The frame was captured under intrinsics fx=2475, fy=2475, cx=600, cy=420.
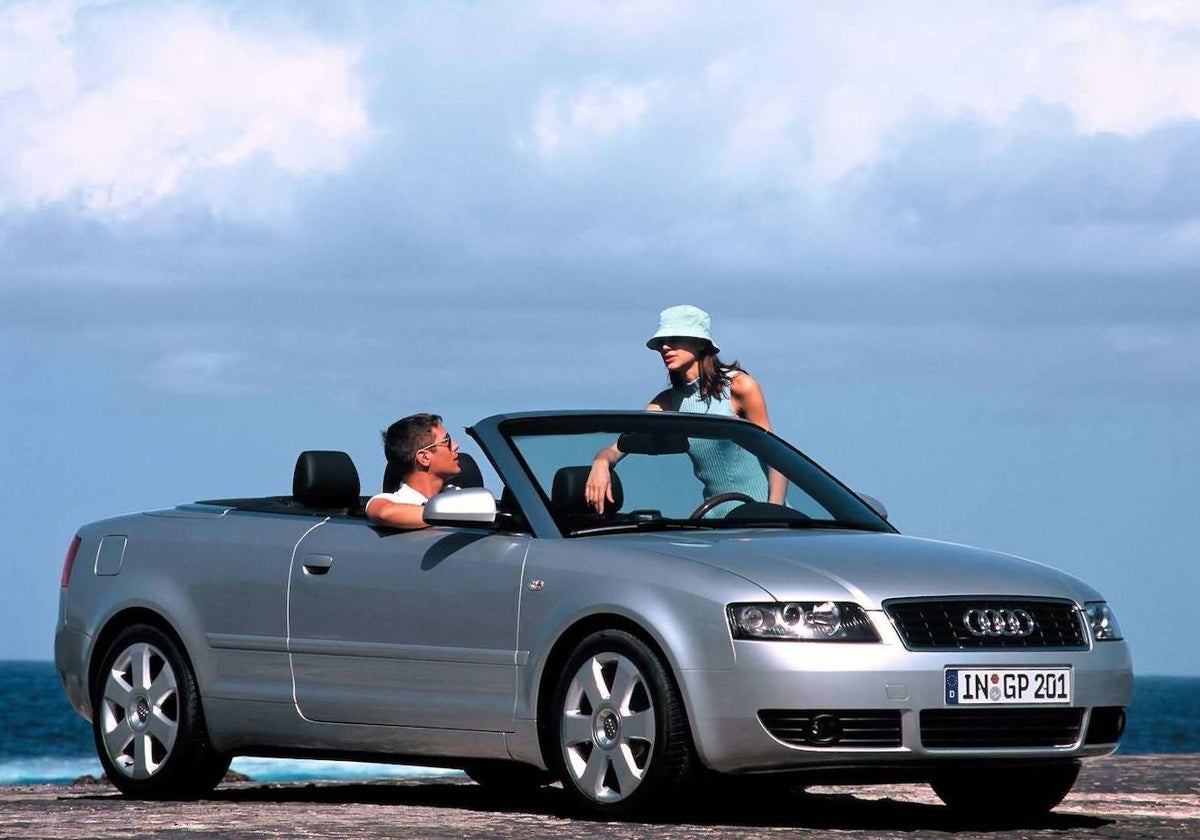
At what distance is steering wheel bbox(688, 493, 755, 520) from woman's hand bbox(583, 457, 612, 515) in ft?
1.13

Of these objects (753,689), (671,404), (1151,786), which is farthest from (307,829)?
(1151,786)

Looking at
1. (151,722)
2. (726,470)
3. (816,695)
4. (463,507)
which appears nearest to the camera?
(816,695)

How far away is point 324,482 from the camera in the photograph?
10.5 meters

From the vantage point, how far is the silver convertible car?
27.4ft

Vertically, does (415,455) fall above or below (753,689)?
above

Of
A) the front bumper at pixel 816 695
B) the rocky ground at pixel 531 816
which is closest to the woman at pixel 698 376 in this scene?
the rocky ground at pixel 531 816

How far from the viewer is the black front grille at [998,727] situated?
27.5 feet

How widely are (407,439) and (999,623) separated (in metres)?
2.89

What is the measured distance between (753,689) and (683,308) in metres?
3.10

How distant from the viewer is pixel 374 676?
955cm

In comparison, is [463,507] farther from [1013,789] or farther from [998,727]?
[1013,789]

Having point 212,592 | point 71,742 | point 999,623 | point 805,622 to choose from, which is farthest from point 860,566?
point 71,742

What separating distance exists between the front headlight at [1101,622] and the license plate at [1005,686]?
0.35 m

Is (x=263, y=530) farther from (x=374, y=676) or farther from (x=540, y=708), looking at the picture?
(x=540, y=708)
